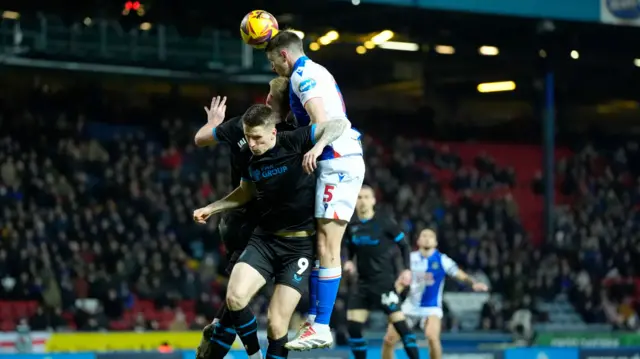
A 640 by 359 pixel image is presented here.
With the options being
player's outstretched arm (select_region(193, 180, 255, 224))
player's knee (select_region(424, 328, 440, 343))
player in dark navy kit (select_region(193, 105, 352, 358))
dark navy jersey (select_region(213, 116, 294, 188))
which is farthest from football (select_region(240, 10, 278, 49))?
player's knee (select_region(424, 328, 440, 343))

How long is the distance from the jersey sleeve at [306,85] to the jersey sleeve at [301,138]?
26cm

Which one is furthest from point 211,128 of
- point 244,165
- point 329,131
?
point 329,131

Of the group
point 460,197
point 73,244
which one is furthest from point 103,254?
point 460,197

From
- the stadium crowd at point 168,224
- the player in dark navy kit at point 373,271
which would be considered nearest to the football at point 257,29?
the player in dark navy kit at point 373,271

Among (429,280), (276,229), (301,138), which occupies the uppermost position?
(301,138)

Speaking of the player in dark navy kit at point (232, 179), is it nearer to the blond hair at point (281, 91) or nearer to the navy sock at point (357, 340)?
the blond hair at point (281, 91)

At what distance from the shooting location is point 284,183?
10.1 m

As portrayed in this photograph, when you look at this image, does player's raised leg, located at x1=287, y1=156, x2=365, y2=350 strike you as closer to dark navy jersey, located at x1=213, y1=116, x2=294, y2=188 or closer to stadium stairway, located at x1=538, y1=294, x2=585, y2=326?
dark navy jersey, located at x1=213, y1=116, x2=294, y2=188

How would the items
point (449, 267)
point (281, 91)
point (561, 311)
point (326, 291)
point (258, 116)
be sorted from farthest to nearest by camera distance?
point (561, 311), point (449, 267), point (281, 91), point (326, 291), point (258, 116)

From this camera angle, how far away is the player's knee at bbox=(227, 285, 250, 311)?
32.5 ft

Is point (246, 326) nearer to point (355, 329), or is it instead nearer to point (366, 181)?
point (355, 329)

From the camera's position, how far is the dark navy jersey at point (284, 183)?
32.5 ft

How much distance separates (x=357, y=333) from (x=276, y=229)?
5.43 m

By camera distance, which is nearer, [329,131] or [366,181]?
[329,131]
